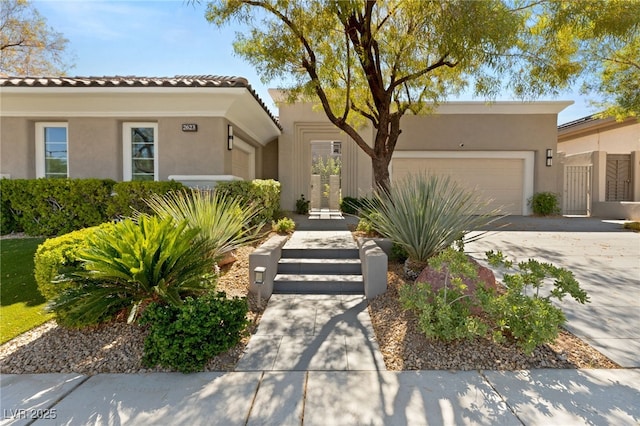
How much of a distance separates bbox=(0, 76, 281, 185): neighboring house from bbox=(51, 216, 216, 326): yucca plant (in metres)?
4.62

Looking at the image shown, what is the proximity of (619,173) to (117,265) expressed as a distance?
19.6 metres

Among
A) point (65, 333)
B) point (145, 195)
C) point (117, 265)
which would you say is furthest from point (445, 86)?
point (65, 333)

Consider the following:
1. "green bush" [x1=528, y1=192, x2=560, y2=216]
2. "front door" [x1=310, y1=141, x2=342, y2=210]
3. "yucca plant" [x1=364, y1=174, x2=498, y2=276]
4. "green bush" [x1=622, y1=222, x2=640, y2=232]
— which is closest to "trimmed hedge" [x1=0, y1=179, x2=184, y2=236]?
"yucca plant" [x1=364, y1=174, x2=498, y2=276]

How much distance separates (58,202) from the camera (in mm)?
7438

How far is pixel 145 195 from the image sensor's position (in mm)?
7203

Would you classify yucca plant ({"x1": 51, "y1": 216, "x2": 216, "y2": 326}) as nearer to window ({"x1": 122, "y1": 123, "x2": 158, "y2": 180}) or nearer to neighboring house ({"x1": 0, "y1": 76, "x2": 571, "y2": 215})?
neighboring house ({"x1": 0, "y1": 76, "x2": 571, "y2": 215})

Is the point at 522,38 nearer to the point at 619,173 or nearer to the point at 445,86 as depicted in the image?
the point at 445,86

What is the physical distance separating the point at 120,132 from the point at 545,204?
15631 mm

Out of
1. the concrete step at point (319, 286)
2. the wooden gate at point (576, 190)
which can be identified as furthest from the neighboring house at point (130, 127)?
the wooden gate at point (576, 190)

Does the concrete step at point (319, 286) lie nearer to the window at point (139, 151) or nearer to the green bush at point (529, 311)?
the green bush at point (529, 311)

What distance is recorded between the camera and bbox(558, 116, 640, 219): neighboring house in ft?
46.9

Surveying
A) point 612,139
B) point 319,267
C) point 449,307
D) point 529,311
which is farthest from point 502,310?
point 612,139

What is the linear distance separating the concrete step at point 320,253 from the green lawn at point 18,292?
11.5ft

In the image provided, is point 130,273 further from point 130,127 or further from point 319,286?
point 130,127
